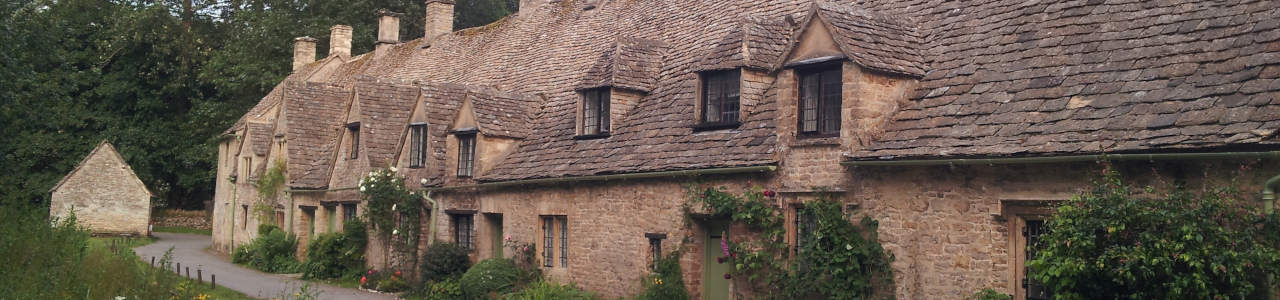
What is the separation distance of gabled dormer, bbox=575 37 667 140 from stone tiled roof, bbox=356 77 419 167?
23.7ft

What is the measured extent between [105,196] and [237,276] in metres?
20.5

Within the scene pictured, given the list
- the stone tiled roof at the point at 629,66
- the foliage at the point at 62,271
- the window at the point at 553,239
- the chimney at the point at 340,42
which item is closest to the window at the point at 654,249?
the window at the point at 553,239

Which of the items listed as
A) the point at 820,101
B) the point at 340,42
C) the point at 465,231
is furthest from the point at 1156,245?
the point at 340,42

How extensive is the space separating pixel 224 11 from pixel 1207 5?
172ft

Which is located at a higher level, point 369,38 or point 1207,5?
point 369,38

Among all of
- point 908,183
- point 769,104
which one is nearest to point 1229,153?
point 908,183

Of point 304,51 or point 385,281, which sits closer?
point 385,281

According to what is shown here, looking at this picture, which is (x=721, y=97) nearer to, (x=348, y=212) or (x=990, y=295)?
(x=990, y=295)

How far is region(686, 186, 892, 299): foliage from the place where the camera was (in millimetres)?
13453

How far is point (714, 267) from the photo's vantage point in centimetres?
1658

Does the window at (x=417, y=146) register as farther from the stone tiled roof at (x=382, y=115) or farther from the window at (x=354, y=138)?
the window at (x=354, y=138)

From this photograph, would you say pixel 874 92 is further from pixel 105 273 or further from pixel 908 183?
pixel 105 273

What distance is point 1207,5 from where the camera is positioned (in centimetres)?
1214

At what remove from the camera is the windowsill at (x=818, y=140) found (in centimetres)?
1395
